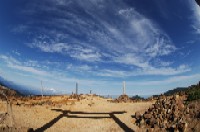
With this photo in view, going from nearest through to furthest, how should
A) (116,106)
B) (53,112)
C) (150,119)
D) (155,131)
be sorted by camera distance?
(155,131) < (150,119) < (53,112) < (116,106)

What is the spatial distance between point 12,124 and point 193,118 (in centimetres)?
1240

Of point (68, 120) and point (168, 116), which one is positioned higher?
point (168, 116)

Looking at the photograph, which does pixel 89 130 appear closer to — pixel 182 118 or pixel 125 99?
pixel 182 118

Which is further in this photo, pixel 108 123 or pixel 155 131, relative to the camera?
pixel 108 123

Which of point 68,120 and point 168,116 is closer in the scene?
point 168,116

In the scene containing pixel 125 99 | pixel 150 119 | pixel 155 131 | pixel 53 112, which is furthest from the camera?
pixel 125 99

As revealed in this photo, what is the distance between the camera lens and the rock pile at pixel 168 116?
15.5 metres

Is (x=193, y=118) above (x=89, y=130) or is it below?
above

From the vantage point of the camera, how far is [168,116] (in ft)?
59.4

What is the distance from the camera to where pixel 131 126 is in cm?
2033

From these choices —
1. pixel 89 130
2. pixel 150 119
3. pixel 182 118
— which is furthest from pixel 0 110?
pixel 182 118

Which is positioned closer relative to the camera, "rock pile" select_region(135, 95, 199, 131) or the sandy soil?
"rock pile" select_region(135, 95, 199, 131)

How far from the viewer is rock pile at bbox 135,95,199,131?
51.0 feet

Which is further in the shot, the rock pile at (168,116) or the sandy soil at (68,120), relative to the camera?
the sandy soil at (68,120)
